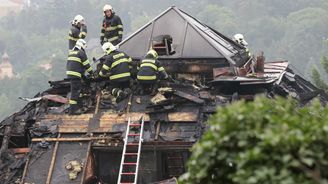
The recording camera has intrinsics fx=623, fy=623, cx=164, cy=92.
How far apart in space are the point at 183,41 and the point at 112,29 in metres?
2.02

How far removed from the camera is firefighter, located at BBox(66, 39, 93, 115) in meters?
12.2

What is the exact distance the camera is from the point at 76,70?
1227cm

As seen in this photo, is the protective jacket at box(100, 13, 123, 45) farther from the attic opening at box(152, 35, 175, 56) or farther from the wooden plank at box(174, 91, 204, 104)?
the wooden plank at box(174, 91, 204, 104)

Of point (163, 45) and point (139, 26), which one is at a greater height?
point (139, 26)

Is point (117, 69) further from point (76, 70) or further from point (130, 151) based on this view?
point (130, 151)

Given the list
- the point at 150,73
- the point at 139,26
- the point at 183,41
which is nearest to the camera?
the point at 150,73

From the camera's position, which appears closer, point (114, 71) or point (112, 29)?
point (114, 71)

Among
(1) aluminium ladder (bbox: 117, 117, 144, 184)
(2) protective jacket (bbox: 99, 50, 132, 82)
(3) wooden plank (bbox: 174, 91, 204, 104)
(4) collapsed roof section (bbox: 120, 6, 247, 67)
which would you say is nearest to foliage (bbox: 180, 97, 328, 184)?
(1) aluminium ladder (bbox: 117, 117, 144, 184)

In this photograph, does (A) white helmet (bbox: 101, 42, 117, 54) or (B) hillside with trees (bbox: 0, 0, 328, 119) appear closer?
(A) white helmet (bbox: 101, 42, 117, 54)

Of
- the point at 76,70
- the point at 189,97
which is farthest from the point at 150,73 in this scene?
the point at 76,70

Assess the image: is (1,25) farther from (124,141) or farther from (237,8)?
(124,141)

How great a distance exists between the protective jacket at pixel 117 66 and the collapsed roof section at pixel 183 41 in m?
1.80

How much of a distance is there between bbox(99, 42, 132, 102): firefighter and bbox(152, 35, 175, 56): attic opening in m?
1.83

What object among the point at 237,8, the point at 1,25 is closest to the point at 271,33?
the point at 237,8
